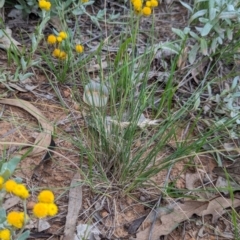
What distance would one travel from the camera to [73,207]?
1.75 m

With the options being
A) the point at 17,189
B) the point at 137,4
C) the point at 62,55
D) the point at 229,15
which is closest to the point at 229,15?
the point at 229,15

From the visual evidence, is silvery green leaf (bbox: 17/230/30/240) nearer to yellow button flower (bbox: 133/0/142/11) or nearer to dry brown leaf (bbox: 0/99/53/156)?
dry brown leaf (bbox: 0/99/53/156)

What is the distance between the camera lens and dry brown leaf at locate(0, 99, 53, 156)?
1.91m

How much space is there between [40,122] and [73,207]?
434 millimetres

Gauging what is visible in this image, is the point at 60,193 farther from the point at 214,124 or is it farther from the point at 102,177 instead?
the point at 214,124

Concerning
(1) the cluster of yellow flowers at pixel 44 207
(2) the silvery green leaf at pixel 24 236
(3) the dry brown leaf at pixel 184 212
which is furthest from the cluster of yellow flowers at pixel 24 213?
(3) the dry brown leaf at pixel 184 212

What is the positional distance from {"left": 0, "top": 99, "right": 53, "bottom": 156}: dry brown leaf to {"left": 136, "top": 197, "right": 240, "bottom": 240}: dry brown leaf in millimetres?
508

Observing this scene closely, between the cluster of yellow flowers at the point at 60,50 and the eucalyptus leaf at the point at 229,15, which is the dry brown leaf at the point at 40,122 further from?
the eucalyptus leaf at the point at 229,15

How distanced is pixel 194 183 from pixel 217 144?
0.22 metres

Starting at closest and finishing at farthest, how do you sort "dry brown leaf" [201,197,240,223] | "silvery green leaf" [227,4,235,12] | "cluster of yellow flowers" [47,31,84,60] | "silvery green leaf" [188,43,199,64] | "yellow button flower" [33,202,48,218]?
"yellow button flower" [33,202,48,218] < "dry brown leaf" [201,197,240,223] < "cluster of yellow flowers" [47,31,84,60] < "silvery green leaf" [227,4,235,12] < "silvery green leaf" [188,43,199,64]

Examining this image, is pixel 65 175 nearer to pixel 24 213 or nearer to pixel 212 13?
pixel 24 213

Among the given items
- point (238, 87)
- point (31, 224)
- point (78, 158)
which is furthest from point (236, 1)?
point (31, 224)

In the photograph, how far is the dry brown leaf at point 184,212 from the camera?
174 centimetres

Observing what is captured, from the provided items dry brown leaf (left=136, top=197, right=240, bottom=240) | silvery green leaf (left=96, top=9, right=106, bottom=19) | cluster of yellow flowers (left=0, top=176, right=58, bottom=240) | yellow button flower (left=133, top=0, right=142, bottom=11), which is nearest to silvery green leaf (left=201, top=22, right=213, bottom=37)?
yellow button flower (left=133, top=0, right=142, bottom=11)
